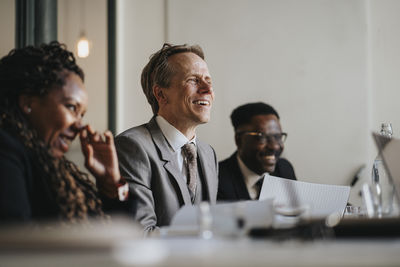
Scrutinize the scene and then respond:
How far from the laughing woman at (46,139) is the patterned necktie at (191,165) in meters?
0.73

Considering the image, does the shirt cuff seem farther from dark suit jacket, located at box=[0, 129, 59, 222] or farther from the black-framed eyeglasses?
the black-framed eyeglasses

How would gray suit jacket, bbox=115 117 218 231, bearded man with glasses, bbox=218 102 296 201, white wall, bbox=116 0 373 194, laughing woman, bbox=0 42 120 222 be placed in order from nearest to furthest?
laughing woman, bbox=0 42 120 222 < gray suit jacket, bbox=115 117 218 231 < bearded man with glasses, bbox=218 102 296 201 < white wall, bbox=116 0 373 194

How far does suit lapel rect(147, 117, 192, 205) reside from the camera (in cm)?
219

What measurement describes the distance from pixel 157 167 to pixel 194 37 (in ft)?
7.50

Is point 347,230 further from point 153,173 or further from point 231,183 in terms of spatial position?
point 231,183

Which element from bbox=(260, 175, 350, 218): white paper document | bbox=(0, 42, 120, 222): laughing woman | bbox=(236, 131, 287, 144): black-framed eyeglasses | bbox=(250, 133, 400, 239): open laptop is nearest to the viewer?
bbox=(250, 133, 400, 239): open laptop

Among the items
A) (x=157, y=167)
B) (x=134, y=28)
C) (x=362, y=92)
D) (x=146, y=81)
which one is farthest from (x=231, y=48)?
(x=157, y=167)

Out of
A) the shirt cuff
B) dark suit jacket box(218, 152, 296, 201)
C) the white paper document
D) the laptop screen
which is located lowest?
dark suit jacket box(218, 152, 296, 201)

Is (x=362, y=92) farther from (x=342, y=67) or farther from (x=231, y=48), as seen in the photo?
(x=231, y=48)

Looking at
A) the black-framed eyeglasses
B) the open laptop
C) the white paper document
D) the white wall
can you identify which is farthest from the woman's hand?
the white wall

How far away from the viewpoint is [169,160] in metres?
2.23

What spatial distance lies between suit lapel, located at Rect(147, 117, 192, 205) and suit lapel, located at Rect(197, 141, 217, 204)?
0.17 metres

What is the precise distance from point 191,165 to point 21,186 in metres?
1.22

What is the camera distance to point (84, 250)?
34.1 inches
